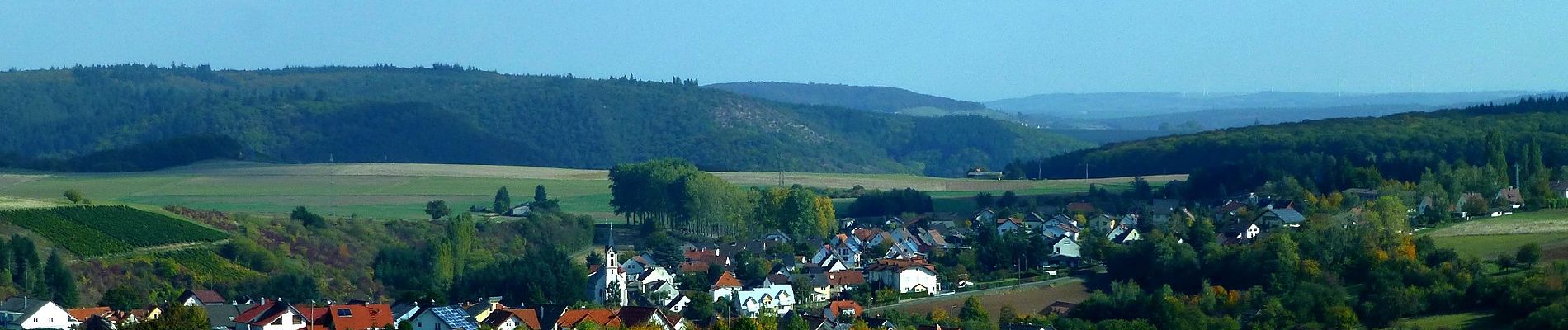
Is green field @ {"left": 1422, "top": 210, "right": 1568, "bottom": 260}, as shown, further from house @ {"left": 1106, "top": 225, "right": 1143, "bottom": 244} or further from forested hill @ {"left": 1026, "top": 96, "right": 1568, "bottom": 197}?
forested hill @ {"left": 1026, "top": 96, "right": 1568, "bottom": 197}

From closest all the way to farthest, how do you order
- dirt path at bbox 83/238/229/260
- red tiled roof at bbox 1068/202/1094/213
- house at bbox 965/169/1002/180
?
dirt path at bbox 83/238/229/260 < red tiled roof at bbox 1068/202/1094/213 < house at bbox 965/169/1002/180

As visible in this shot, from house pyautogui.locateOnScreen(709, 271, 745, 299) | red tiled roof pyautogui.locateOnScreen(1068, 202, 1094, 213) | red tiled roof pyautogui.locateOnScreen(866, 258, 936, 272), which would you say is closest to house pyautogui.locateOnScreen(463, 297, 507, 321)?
house pyautogui.locateOnScreen(709, 271, 745, 299)

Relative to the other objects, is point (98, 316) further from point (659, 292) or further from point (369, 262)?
point (369, 262)

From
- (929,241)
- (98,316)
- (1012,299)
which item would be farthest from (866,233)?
(98,316)

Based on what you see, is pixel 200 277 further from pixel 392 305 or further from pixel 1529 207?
pixel 1529 207

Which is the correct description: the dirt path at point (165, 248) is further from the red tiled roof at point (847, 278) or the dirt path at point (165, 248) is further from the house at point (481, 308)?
the red tiled roof at point (847, 278)

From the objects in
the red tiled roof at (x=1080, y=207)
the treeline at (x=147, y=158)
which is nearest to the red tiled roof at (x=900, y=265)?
the red tiled roof at (x=1080, y=207)
